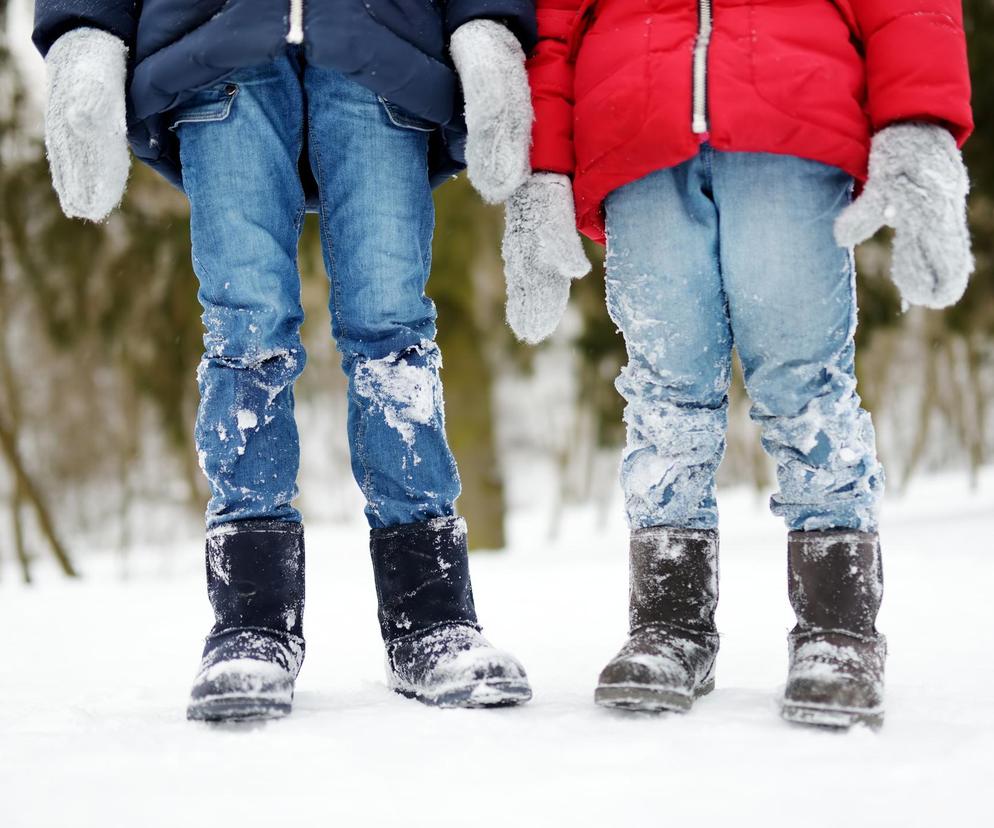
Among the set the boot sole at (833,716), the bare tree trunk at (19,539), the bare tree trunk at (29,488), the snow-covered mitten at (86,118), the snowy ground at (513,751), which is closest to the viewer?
the snowy ground at (513,751)

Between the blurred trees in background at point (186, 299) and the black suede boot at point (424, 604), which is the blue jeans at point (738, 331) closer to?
the black suede boot at point (424, 604)

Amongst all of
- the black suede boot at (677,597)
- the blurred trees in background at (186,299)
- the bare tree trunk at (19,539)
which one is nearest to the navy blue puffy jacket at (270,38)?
the black suede boot at (677,597)

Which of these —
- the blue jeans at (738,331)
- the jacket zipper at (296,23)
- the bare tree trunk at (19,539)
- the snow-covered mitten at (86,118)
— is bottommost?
the bare tree trunk at (19,539)

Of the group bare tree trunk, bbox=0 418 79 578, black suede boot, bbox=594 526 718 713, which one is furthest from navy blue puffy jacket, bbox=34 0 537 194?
bare tree trunk, bbox=0 418 79 578

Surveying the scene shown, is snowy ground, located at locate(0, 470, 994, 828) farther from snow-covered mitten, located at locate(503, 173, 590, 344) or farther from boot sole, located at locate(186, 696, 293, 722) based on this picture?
snow-covered mitten, located at locate(503, 173, 590, 344)

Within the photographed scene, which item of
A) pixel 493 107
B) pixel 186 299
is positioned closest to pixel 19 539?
pixel 186 299

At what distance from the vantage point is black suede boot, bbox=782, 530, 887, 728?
1.57m

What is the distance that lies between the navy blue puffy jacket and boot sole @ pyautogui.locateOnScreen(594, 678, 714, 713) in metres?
1.09

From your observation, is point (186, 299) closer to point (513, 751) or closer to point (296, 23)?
point (296, 23)

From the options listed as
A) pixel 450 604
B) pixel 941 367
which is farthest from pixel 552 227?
pixel 941 367

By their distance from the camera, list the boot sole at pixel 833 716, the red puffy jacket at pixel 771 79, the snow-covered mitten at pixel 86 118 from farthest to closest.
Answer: the snow-covered mitten at pixel 86 118, the red puffy jacket at pixel 771 79, the boot sole at pixel 833 716

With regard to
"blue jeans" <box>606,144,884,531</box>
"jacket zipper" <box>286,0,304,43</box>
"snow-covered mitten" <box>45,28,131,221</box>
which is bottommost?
"blue jeans" <box>606,144,884,531</box>

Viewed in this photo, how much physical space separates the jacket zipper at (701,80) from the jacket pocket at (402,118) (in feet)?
1.69

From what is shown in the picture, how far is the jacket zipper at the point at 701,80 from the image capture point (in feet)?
5.49
